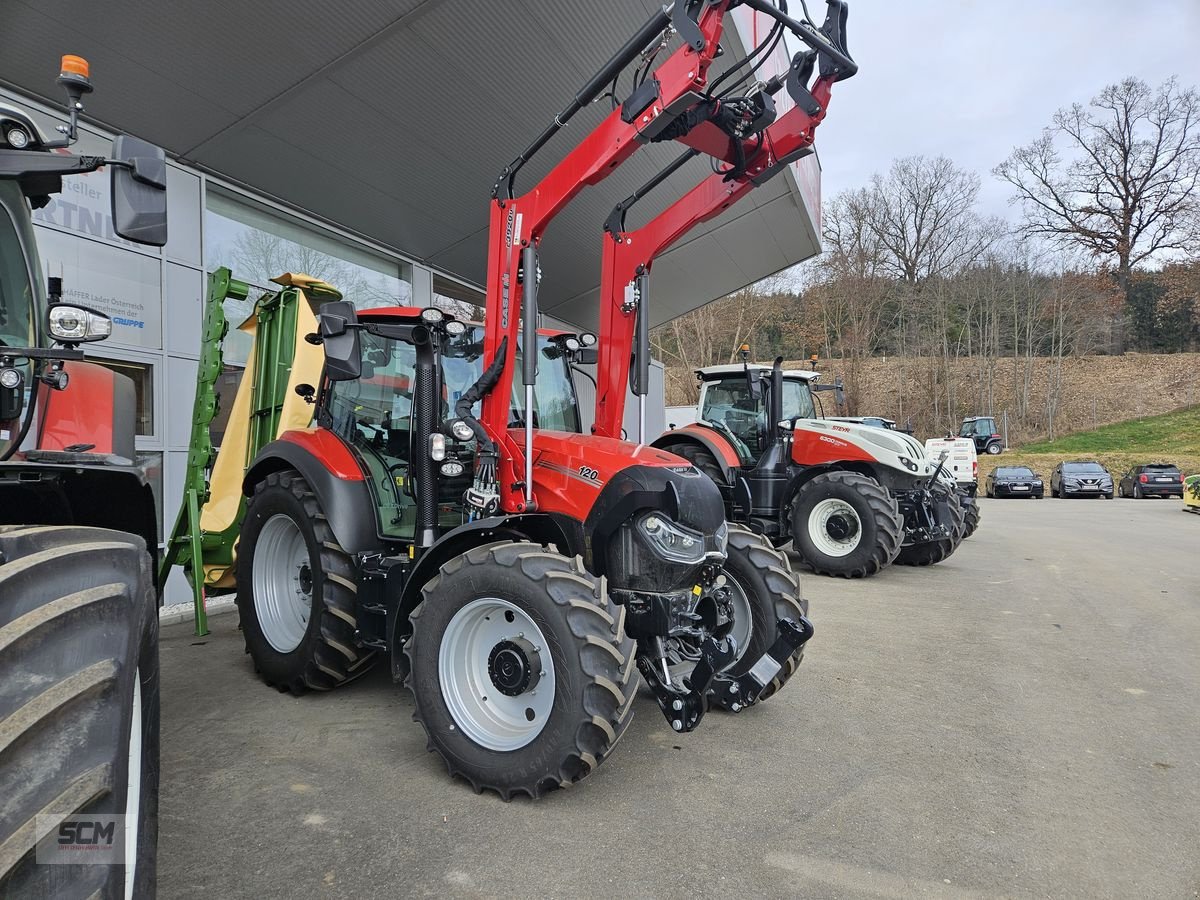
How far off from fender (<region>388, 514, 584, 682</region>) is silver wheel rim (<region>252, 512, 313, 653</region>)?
1155 mm

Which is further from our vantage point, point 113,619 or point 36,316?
point 36,316

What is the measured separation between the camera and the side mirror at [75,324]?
6.93ft

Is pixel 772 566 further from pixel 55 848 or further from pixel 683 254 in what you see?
pixel 683 254

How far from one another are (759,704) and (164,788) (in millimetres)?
2853

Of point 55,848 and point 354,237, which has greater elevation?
point 354,237

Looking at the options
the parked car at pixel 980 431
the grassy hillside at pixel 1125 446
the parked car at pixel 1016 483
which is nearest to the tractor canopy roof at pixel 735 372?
the parked car at pixel 1016 483

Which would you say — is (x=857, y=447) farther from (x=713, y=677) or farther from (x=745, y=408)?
(x=713, y=677)

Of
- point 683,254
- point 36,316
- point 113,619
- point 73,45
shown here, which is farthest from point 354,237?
point 113,619

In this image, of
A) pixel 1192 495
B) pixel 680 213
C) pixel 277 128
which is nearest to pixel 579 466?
pixel 680 213

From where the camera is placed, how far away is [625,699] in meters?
2.66

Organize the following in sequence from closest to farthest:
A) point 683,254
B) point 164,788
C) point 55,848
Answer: point 55,848 → point 164,788 → point 683,254

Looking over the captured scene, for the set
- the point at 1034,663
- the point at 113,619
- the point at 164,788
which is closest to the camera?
the point at 113,619

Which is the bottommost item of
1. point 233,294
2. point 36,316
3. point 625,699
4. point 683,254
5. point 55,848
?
point 625,699

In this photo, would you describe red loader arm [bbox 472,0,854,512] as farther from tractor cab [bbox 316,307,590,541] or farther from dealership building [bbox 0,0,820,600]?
dealership building [bbox 0,0,820,600]
